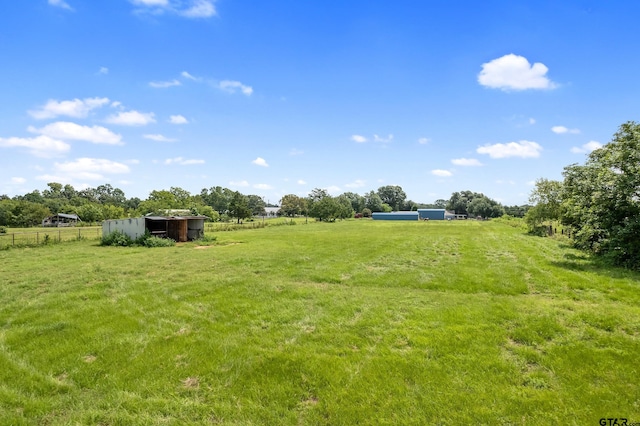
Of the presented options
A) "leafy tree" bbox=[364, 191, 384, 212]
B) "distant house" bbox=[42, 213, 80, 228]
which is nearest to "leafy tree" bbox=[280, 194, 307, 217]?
"leafy tree" bbox=[364, 191, 384, 212]

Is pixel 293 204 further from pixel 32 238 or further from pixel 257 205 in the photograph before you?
pixel 32 238

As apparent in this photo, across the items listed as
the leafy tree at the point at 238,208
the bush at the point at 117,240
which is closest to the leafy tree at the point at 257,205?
the leafy tree at the point at 238,208

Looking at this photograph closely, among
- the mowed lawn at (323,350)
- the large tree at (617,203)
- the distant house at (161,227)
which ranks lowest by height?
the mowed lawn at (323,350)

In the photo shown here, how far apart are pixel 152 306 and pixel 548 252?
1794 centimetres

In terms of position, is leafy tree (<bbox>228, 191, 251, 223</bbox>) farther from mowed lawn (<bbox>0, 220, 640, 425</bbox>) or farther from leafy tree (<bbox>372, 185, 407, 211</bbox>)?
leafy tree (<bbox>372, 185, 407, 211</bbox>)

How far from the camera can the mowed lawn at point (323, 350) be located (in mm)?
3691

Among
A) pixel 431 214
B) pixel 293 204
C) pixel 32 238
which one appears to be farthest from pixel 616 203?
pixel 293 204

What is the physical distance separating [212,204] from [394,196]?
70387mm

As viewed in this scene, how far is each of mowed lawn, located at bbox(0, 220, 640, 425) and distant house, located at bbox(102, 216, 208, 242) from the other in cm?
1219

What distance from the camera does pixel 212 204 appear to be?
10625 cm

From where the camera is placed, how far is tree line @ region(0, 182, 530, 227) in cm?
5741

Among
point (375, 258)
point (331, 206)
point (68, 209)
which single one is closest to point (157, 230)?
point (375, 258)

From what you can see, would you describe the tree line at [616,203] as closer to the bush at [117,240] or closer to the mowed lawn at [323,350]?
the mowed lawn at [323,350]

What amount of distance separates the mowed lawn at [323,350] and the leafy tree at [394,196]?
4673 inches
